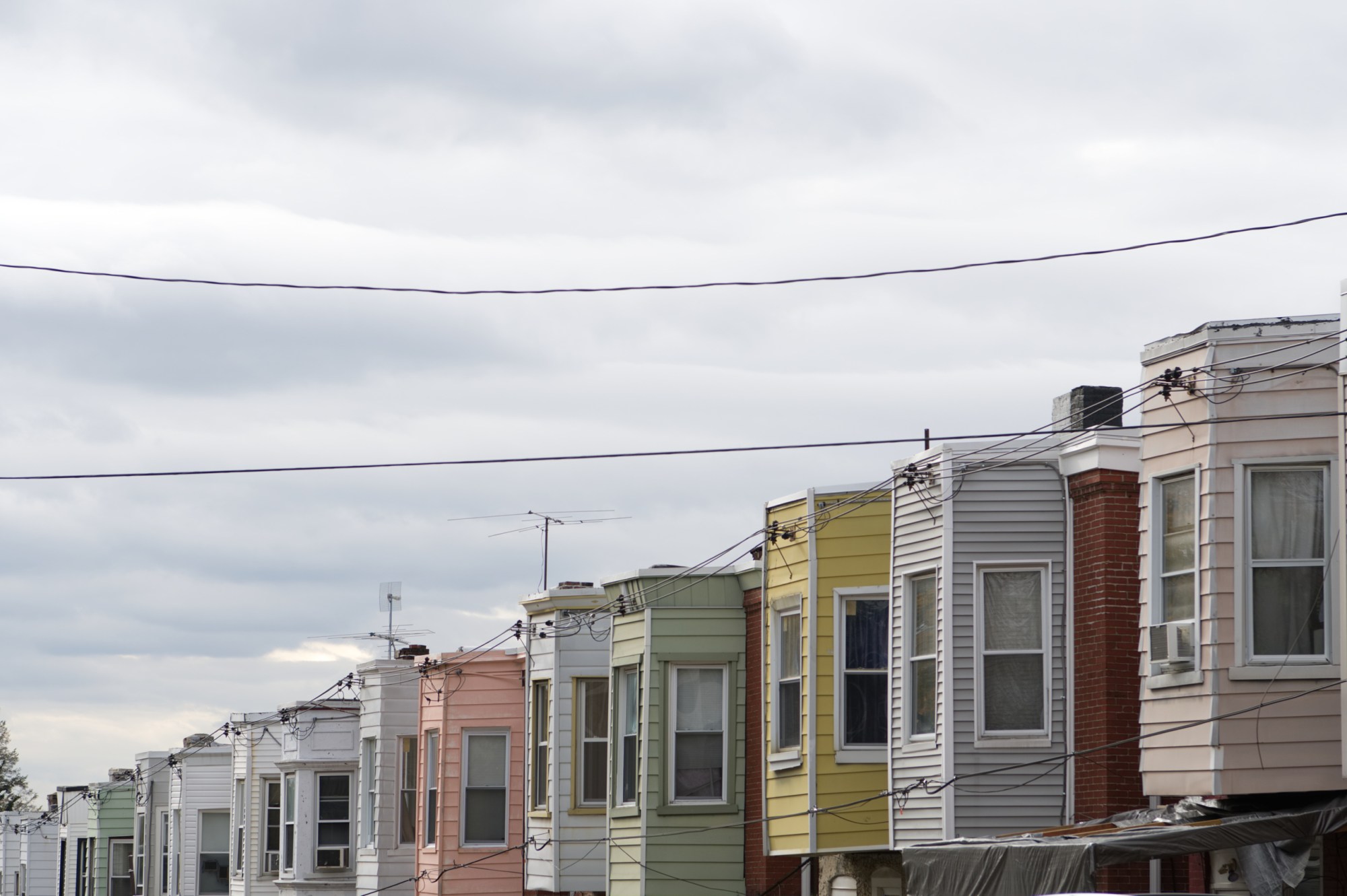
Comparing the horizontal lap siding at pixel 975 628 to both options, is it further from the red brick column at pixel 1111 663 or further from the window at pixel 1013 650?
the red brick column at pixel 1111 663

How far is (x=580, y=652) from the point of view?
3138 centimetres

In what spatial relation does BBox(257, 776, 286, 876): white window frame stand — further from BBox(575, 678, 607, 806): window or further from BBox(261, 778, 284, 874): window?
BBox(575, 678, 607, 806): window

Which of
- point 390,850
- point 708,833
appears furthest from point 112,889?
point 708,833

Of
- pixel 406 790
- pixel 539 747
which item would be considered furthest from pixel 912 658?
pixel 406 790

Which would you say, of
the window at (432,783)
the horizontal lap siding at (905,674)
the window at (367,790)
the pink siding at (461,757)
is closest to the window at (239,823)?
the window at (367,790)

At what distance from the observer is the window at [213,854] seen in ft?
164

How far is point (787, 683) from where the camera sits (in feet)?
82.7

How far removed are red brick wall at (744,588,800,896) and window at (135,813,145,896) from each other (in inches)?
1226

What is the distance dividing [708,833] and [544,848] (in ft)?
14.0

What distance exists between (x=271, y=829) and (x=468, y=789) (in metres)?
11.9

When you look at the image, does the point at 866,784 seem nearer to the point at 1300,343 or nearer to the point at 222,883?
the point at 1300,343

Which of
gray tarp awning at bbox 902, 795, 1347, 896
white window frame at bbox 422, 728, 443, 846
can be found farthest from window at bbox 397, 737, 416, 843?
gray tarp awning at bbox 902, 795, 1347, 896

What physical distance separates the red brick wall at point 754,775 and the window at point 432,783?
29.1 ft

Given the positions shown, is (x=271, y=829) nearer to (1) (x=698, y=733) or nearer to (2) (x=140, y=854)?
(2) (x=140, y=854)
